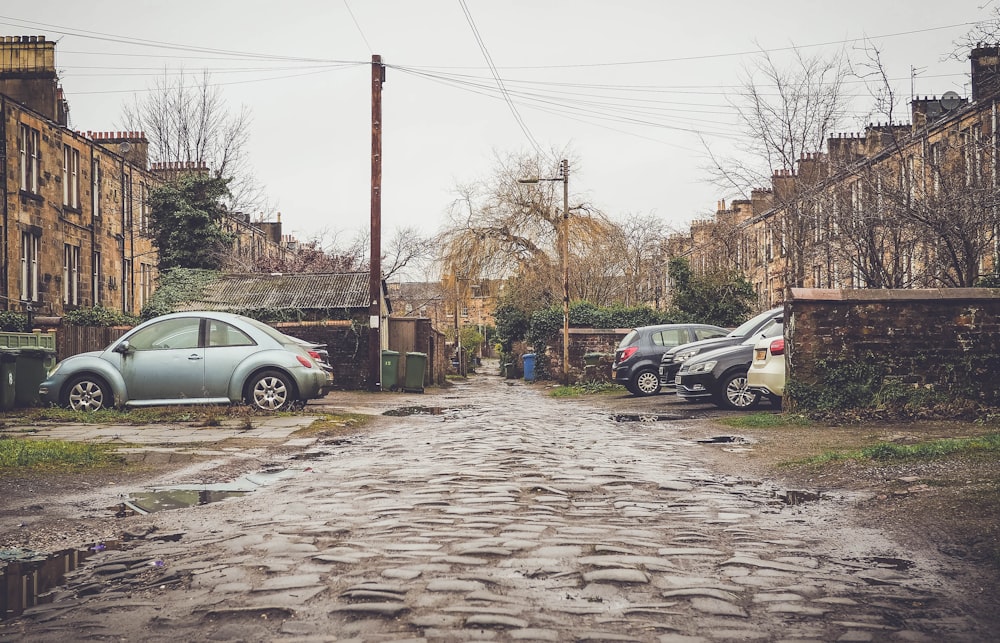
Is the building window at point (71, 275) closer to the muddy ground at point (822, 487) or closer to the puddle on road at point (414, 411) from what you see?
the puddle on road at point (414, 411)

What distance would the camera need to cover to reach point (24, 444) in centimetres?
948

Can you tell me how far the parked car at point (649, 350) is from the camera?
22578 millimetres

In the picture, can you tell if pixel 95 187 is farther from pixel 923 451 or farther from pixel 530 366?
pixel 923 451

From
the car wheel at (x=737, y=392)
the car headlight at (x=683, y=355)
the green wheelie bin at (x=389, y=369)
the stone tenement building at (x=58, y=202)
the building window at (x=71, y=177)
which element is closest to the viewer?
the car wheel at (x=737, y=392)

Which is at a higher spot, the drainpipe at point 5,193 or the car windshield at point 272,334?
the drainpipe at point 5,193

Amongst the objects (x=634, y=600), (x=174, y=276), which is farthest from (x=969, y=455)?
(x=174, y=276)

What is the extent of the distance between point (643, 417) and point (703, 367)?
1667 mm

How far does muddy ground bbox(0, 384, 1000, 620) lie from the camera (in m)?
5.43

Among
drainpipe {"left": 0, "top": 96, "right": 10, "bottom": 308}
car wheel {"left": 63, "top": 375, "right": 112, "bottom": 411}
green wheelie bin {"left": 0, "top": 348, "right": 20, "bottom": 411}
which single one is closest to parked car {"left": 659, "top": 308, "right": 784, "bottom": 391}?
car wheel {"left": 63, "top": 375, "right": 112, "bottom": 411}

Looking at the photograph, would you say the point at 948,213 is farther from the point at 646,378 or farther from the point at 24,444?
the point at 24,444

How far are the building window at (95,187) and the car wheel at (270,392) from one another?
2051 cm

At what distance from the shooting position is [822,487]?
306 inches

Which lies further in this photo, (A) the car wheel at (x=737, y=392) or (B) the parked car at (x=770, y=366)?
(A) the car wheel at (x=737, y=392)

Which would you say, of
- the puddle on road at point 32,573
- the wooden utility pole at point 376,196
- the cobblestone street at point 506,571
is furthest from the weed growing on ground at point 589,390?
the puddle on road at point 32,573
